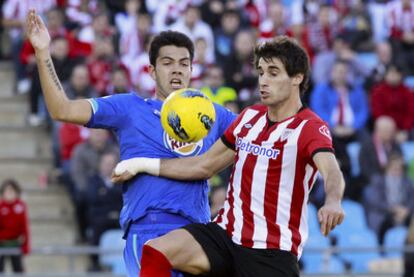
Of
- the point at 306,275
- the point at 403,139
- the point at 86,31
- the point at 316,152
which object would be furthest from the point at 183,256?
the point at 86,31

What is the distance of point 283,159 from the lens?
744 cm

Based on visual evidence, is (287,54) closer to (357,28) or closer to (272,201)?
(272,201)

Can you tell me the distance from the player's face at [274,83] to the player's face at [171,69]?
0.92 m

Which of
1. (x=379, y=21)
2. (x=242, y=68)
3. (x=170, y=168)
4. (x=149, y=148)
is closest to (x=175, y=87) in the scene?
(x=149, y=148)

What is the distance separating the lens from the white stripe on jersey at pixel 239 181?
299 inches

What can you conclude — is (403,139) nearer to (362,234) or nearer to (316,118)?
(362,234)

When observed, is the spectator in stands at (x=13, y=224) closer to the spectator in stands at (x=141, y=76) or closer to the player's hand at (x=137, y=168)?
the spectator in stands at (x=141, y=76)

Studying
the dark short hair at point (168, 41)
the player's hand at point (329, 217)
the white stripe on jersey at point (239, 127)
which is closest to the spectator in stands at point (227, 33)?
the dark short hair at point (168, 41)

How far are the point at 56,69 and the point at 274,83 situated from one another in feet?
30.7

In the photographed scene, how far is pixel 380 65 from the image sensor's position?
17.4 meters

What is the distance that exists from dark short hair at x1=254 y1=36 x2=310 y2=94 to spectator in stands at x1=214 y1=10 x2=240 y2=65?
30.8ft

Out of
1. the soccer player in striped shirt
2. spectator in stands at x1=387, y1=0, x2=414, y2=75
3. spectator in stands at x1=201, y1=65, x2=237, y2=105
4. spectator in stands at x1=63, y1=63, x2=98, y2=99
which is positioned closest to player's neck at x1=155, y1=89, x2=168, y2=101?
the soccer player in striped shirt

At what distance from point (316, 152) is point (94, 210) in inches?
316

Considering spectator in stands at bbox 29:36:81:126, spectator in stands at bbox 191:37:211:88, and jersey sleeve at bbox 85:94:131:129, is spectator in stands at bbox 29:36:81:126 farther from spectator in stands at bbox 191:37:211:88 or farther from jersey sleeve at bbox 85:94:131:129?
jersey sleeve at bbox 85:94:131:129
